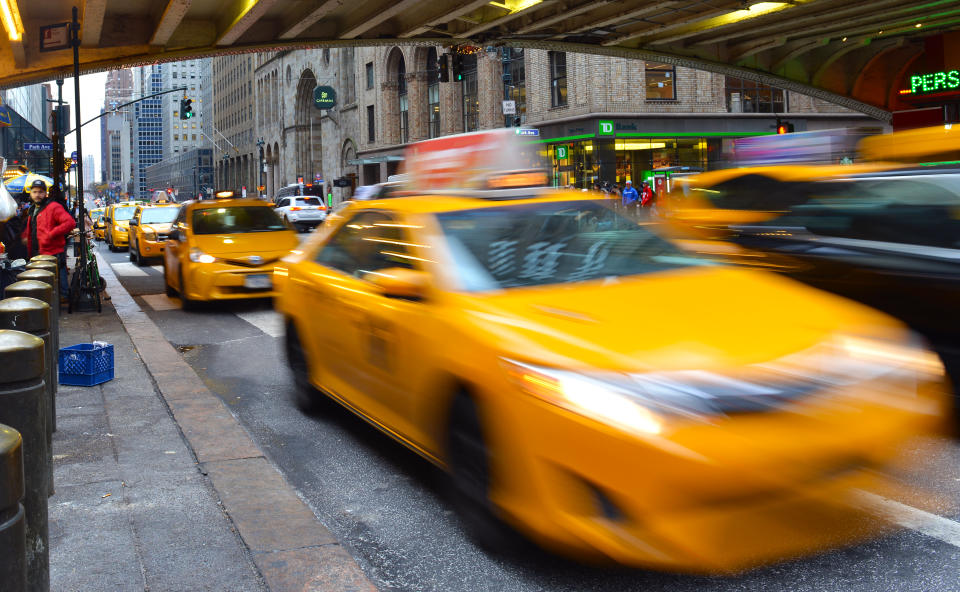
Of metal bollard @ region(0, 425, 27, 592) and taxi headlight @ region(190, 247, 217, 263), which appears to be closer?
metal bollard @ region(0, 425, 27, 592)

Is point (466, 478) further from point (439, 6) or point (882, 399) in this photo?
point (439, 6)

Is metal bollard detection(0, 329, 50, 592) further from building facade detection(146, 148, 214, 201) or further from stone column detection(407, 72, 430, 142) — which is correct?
building facade detection(146, 148, 214, 201)

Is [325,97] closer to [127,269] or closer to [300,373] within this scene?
[127,269]

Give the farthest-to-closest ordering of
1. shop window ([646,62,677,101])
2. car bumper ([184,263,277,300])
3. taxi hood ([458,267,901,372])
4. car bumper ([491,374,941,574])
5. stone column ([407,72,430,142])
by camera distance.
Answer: stone column ([407,72,430,142]) → shop window ([646,62,677,101]) → car bumper ([184,263,277,300]) → taxi hood ([458,267,901,372]) → car bumper ([491,374,941,574])

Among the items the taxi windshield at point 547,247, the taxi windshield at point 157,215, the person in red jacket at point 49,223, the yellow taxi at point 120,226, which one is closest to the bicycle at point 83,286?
the person in red jacket at point 49,223

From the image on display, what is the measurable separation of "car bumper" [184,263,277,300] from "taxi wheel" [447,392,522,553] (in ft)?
28.4

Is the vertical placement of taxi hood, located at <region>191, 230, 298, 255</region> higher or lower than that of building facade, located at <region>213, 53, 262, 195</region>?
lower

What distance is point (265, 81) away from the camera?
97375 mm

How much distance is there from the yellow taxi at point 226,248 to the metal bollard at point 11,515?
10.1 meters

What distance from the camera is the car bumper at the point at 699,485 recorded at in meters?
3.08

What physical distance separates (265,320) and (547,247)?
780cm

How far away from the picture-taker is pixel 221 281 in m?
12.2

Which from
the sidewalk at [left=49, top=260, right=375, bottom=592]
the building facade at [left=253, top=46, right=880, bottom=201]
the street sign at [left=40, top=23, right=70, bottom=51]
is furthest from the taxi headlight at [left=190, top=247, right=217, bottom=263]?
the building facade at [left=253, top=46, right=880, bottom=201]

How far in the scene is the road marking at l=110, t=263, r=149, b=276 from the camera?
20.2 m
